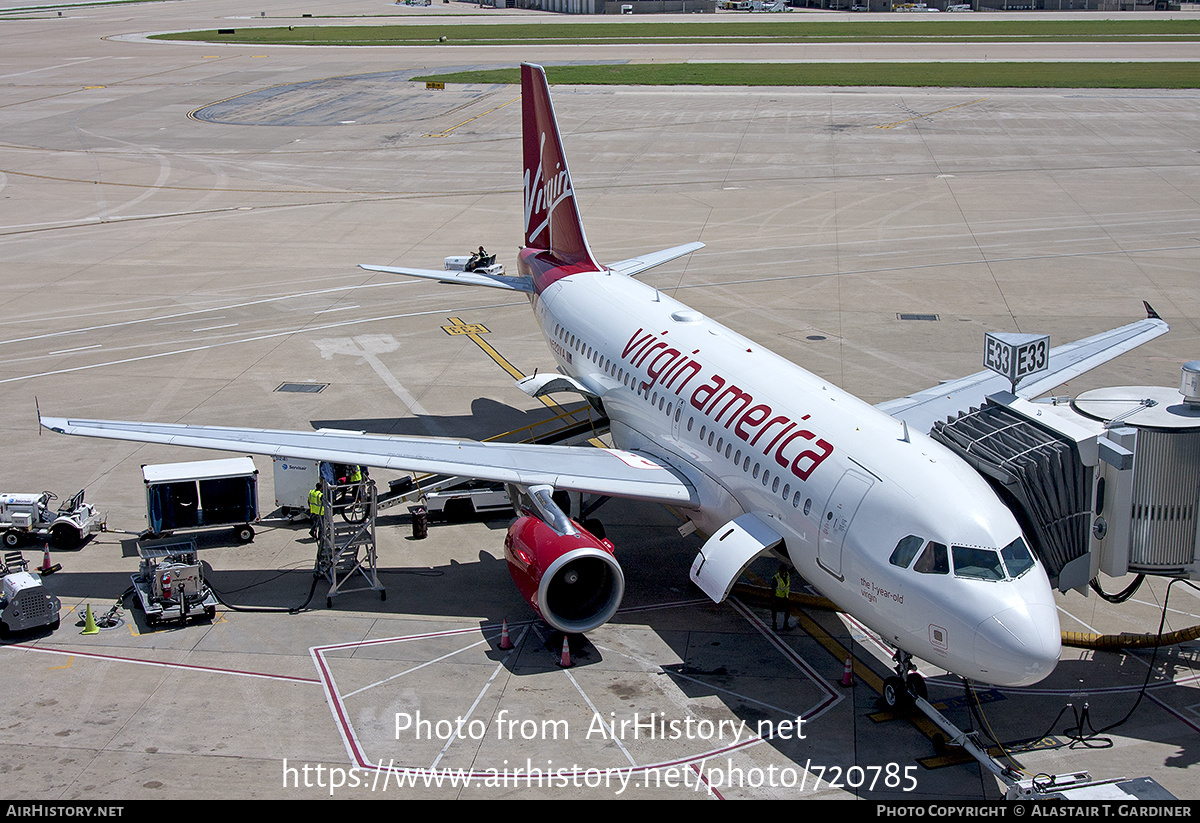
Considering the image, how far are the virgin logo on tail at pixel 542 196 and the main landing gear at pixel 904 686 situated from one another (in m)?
18.1

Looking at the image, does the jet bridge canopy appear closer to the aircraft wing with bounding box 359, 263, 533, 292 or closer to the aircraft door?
the aircraft door

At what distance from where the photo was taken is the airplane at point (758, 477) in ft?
58.1

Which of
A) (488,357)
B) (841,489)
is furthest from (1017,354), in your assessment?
(488,357)

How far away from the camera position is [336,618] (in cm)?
2331

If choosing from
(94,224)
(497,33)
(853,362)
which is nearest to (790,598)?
(853,362)

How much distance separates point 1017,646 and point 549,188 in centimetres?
2158

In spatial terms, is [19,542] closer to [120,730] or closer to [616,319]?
[120,730]

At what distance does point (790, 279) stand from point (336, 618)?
3038cm

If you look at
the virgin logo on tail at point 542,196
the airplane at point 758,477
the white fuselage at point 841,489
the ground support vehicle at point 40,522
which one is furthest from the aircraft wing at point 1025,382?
the ground support vehicle at point 40,522

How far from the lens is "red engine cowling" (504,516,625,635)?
21344 mm

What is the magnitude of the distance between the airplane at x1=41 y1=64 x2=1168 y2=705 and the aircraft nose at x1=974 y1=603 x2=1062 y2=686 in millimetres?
26

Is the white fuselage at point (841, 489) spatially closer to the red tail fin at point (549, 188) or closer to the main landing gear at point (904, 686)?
the main landing gear at point (904, 686)

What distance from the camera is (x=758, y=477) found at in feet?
70.3
